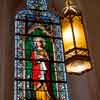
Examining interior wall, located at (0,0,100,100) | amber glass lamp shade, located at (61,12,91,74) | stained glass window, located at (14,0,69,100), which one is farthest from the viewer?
stained glass window, located at (14,0,69,100)

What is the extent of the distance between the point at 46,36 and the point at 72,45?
9.61 feet

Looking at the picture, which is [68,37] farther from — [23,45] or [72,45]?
[23,45]

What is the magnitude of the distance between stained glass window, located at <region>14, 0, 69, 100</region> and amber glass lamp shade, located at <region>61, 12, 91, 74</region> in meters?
2.06

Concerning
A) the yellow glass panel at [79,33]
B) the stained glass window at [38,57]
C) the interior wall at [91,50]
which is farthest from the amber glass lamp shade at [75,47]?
the stained glass window at [38,57]

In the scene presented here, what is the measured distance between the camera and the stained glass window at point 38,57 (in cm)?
563

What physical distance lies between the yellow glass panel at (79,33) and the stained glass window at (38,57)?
2.11 meters

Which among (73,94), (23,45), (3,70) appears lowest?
(73,94)

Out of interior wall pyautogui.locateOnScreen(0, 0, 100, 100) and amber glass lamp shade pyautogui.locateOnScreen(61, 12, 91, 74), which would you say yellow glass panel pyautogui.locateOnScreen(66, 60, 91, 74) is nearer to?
amber glass lamp shade pyautogui.locateOnScreen(61, 12, 91, 74)

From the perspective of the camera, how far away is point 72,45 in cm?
348

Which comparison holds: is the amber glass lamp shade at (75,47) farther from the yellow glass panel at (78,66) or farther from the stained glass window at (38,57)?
the stained glass window at (38,57)

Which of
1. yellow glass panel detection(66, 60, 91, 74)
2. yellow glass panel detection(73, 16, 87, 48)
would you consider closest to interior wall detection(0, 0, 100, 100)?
yellow glass panel detection(66, 60, 91, 74)

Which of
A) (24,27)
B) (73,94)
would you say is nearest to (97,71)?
(73,94)

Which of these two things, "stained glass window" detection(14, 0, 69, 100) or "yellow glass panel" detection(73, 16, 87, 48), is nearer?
"yellow glass panel" detection(73, 16, 87, 48)

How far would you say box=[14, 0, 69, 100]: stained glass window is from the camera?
563 centimetres
